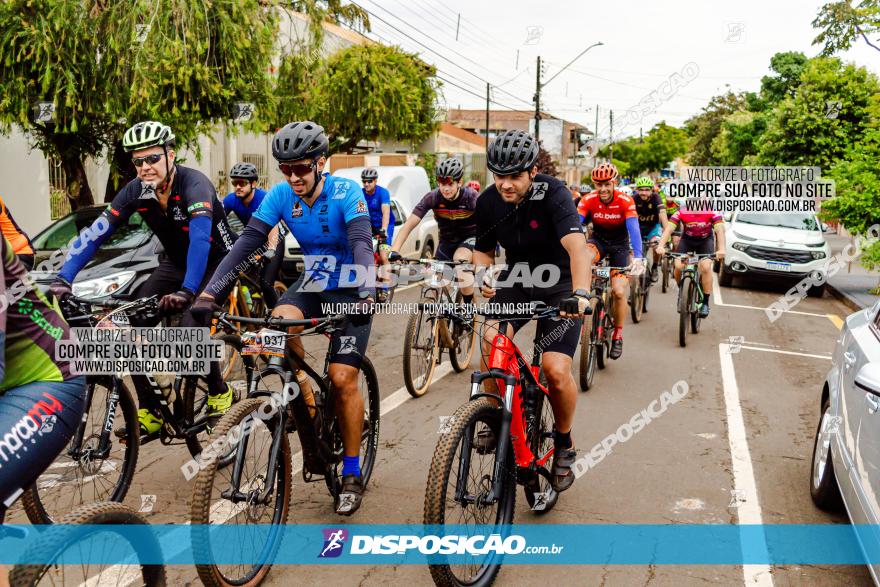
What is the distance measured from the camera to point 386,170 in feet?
55.7

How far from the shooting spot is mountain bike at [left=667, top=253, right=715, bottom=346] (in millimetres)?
10258

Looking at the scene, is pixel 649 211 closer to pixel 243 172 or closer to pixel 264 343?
pixel 243 172

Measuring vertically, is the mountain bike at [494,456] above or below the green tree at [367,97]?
below

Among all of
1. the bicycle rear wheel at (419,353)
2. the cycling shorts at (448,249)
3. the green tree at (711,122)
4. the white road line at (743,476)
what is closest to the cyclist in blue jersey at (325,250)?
the white road line at (743,476)

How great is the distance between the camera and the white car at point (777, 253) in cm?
1616

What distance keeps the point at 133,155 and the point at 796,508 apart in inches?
192

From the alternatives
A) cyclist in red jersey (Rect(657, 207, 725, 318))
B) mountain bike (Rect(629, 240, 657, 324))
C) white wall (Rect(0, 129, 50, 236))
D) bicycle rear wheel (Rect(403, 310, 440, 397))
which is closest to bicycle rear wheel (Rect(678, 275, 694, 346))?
cyclist in red jersey (Rect(657, 207, 725, 318))

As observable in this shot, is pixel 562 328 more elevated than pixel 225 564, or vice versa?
pixel 562 328

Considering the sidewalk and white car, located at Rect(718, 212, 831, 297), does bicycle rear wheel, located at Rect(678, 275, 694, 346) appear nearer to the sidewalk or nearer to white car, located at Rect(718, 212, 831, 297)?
the sidewalk

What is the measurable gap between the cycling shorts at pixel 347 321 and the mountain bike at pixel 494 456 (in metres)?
0.78

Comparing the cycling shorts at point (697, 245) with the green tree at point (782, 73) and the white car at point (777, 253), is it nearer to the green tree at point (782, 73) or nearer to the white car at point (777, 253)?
the white car at point (777, 253)

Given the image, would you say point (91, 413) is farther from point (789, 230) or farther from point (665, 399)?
point (789, 230)

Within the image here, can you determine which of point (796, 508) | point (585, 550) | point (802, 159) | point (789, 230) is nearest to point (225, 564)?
point (585, 550)

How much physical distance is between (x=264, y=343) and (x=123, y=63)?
10349mm
